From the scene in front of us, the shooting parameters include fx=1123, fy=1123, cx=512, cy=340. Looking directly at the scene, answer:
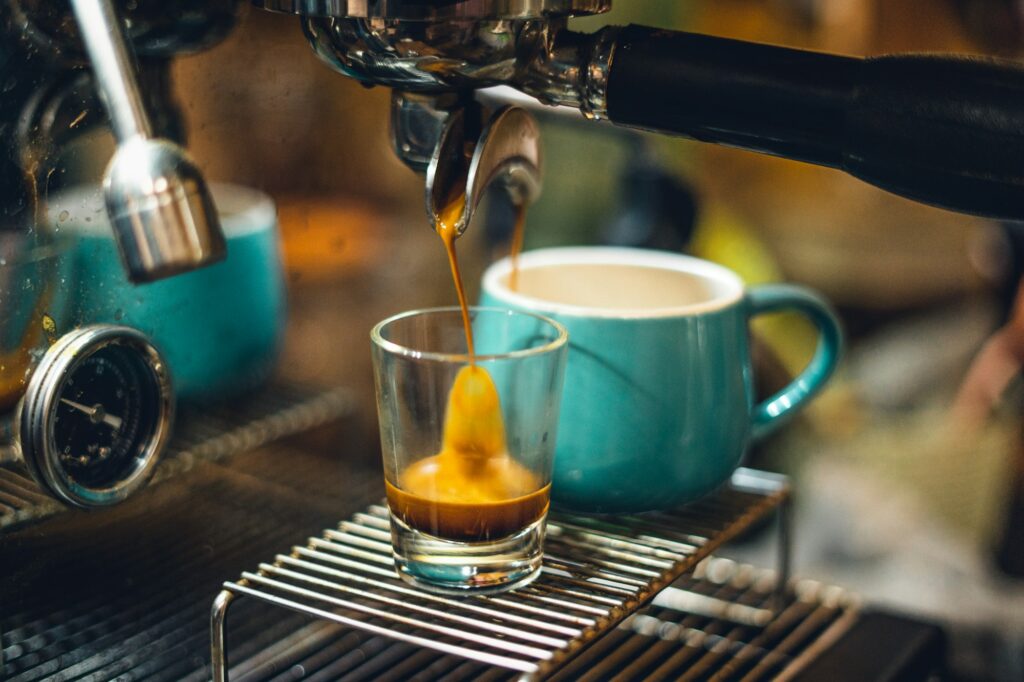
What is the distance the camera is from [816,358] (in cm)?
52

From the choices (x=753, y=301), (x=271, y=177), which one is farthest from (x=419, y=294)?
(x=753, y=301)

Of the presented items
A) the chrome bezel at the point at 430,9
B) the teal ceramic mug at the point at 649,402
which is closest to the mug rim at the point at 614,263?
the teal ceramic mug at the point at 649,402

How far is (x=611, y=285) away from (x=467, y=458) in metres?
0.17

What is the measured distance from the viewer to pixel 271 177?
0.56m

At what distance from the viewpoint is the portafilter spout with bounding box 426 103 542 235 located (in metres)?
0.39

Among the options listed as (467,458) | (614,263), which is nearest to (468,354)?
(467,458)

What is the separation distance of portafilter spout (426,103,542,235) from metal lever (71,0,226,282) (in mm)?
96

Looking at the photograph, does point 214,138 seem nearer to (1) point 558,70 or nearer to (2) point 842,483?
(1) point 558,70

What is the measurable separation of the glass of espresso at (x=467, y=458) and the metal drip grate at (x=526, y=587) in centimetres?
1

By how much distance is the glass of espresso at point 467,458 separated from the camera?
392 millimetres

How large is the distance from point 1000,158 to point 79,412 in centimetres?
32

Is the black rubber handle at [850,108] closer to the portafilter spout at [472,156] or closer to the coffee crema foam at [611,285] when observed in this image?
the portafilter spout at [472,156]

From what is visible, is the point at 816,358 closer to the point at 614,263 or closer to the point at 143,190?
the point at 614,263

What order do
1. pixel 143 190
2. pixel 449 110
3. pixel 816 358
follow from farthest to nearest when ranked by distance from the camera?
pixel 816 358 < pixel 449 110 < pixel 143 190
